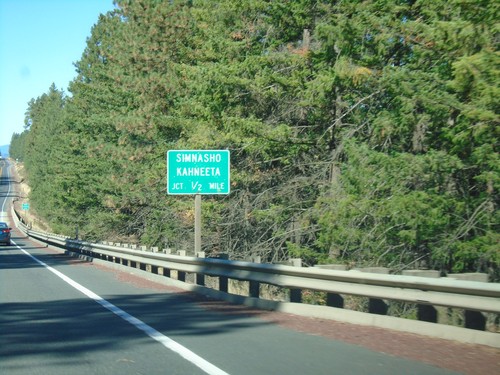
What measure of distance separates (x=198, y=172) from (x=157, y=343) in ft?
36.8

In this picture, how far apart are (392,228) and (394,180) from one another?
4.09ft

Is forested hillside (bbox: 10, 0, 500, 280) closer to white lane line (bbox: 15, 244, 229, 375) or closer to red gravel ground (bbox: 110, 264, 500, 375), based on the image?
red gravel ground (bbox: 110, 264, 500, 375)

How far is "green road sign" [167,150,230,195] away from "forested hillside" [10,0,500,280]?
10.3ft

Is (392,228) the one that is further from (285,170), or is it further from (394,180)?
(285,170)

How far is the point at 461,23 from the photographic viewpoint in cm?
1519

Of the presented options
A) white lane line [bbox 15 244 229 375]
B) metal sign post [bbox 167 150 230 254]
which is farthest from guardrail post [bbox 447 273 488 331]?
metal sign post [bbox 167 150 230 254]

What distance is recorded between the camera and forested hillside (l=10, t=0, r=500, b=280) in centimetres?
1642

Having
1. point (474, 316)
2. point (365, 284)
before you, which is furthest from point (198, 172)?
point (474, 316)

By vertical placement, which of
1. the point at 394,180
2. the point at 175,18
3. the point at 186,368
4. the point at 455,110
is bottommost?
the point at 186,368

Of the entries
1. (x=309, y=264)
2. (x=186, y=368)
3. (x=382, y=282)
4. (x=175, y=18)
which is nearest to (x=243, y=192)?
(x=309, y=264)

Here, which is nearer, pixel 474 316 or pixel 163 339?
pixel 474 316

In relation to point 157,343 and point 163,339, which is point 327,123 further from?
point 157,343

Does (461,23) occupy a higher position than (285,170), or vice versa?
(461,23)

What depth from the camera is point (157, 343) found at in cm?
916
